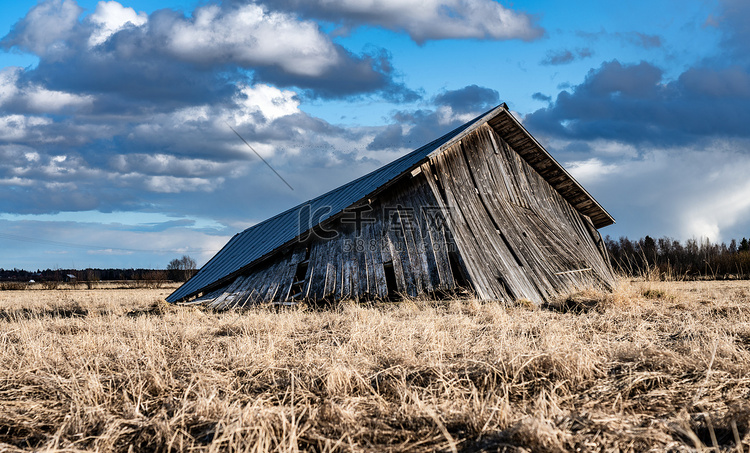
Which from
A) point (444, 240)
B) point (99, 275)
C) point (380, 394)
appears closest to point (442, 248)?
point (444, 240)

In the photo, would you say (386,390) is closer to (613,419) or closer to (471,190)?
(613,419)

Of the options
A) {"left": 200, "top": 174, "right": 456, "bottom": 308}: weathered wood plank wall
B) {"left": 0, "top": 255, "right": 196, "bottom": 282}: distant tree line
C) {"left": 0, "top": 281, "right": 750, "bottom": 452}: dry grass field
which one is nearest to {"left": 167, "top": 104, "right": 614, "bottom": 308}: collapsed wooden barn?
{"left": 200, "top": 174, "right": 456, "bottom": 308}: weathered wood plank wall

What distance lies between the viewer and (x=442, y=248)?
1330cm

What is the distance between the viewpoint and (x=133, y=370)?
507 centimetres

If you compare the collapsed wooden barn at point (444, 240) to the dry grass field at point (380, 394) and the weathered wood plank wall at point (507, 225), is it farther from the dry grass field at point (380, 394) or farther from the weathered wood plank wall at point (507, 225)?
the dry grass field at point (380, 394)

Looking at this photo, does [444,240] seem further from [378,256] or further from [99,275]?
[99,275]

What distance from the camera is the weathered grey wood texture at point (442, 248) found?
43.1ft

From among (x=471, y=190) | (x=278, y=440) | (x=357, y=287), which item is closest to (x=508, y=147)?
(x=471, y=190)

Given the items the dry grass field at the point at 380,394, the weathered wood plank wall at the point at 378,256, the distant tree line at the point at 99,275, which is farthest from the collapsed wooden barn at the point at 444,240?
the distant tree line at the point at 99,275

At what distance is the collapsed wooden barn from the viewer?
13.2 metres

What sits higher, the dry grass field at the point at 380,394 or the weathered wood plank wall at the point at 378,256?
the weathered wood plank wall at the point at 378,256

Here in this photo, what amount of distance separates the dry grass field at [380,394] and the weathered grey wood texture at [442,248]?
6.31 meters

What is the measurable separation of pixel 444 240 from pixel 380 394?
9315 mm

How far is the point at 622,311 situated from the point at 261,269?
34.5 feet
